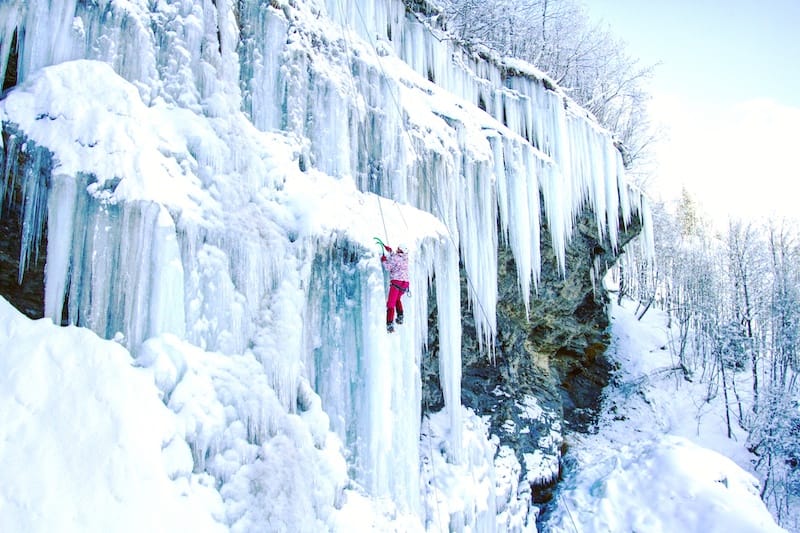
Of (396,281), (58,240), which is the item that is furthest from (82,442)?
(396,281)

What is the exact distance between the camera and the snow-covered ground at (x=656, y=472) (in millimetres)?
7445

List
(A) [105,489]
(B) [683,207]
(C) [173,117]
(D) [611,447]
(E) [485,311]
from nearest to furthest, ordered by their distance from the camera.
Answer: (A) [105,489] < (C) [173,117] < (E) [485,311] < (D) [611,447] < (B) [683,207]

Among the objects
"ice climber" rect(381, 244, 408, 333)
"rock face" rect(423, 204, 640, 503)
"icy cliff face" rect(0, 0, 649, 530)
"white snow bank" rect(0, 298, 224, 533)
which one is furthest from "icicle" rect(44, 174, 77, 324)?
"rock face" rect(423, 204, 640, 503)

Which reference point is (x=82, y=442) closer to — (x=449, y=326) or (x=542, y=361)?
(x=449, y=326)

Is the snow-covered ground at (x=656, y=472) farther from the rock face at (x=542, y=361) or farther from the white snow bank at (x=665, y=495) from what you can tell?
the rock face at (x=542, y=361)

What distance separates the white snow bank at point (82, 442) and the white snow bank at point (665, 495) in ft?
22.2

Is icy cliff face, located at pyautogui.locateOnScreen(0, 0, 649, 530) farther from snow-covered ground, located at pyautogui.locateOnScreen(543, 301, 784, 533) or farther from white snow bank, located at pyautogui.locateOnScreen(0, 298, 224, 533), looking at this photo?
snow-covered ground, located at pyautogui.locateOnScreen(543, 301, 784, 533)

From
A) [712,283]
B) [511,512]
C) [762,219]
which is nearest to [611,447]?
[511,512]

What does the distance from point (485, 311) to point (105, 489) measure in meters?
5.15

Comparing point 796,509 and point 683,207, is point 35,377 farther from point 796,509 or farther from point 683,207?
point 683,207

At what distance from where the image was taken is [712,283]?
17734mm

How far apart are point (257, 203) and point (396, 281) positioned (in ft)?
4.85

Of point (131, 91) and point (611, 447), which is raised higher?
point (131, 91)

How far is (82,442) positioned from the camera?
124 inches
